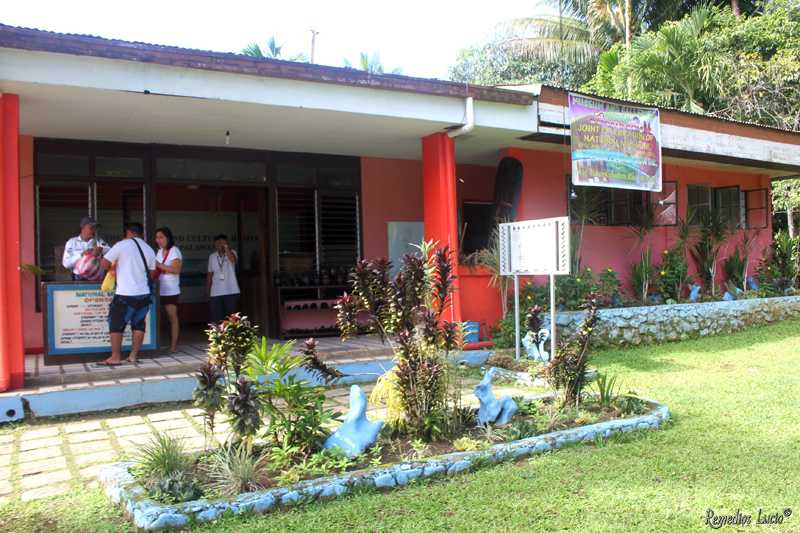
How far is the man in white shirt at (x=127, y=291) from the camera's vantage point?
6.47 metres

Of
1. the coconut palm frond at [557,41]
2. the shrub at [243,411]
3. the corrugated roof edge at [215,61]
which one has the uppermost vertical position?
the coconut palm frond at [557,41]

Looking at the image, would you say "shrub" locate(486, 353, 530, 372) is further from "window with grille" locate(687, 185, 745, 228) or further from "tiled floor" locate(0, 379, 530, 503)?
"window with grille" locate(687, 185, 745, 228)

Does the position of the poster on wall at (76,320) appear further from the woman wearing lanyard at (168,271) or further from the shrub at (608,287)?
the shrub at (608,287)

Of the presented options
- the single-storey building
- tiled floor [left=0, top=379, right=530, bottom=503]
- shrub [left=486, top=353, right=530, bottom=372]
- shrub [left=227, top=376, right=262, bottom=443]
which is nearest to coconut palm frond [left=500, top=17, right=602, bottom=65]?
the single-storey building

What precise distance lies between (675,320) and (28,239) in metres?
9.07

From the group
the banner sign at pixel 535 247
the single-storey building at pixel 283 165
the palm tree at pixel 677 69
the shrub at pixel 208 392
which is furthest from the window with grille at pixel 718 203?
the shrub at pixel 208 392

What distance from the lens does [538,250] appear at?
21.5 ft

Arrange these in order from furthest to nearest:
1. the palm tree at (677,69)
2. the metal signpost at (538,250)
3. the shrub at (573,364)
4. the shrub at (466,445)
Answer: the palm tree at (677,69) < the metal signpost at (538,250) < the shrub at (573,364) < the shrub at (466,445)

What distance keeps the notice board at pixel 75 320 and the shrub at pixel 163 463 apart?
365 cm

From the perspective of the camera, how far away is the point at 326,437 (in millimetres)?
4070

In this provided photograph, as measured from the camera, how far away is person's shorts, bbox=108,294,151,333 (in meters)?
6.48

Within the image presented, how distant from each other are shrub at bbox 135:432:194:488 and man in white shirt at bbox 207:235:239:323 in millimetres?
4710

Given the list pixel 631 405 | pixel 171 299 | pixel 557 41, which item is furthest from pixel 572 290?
pixel 557 41

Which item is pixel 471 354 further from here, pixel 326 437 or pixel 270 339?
pixel 326 437
